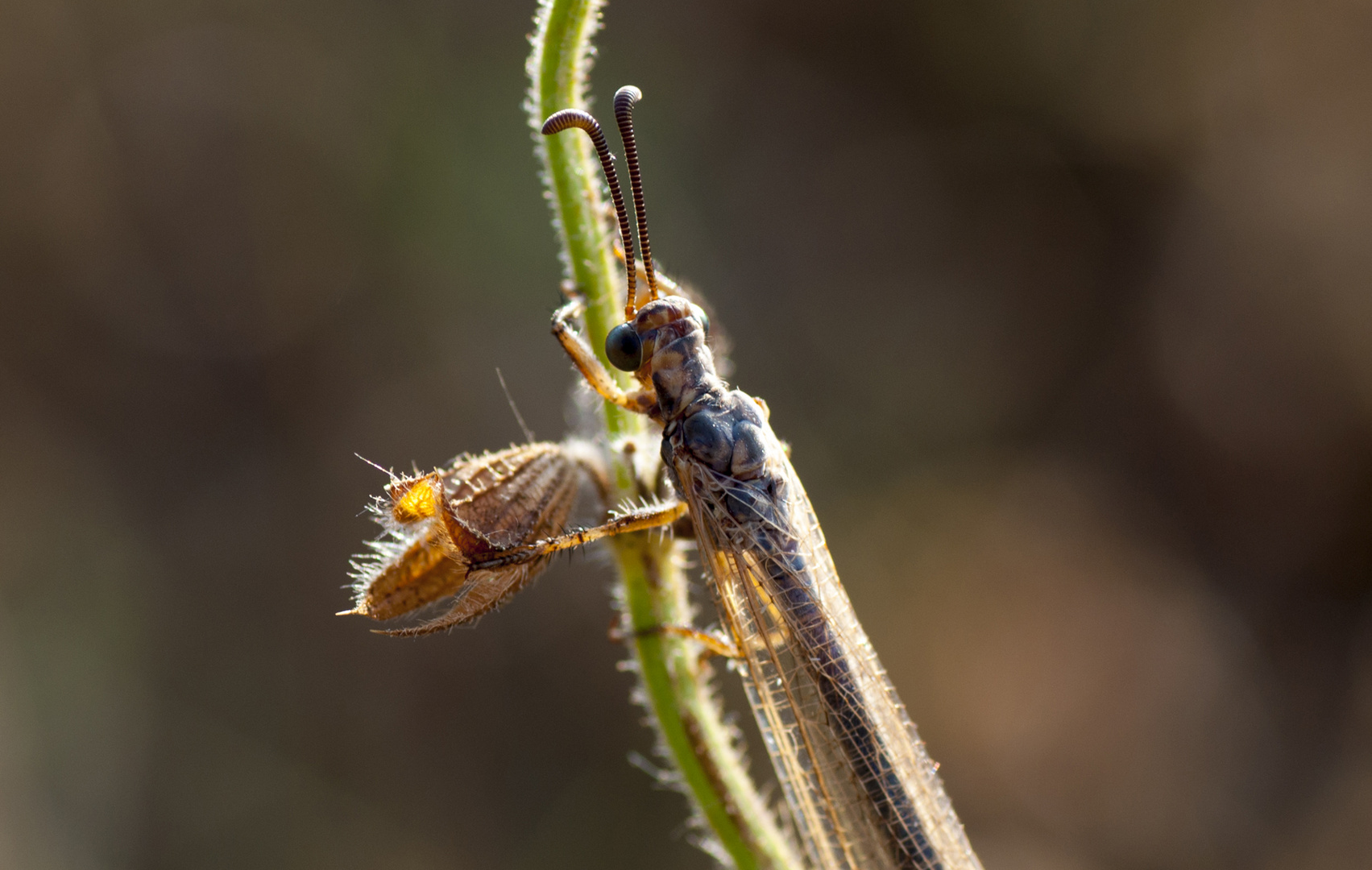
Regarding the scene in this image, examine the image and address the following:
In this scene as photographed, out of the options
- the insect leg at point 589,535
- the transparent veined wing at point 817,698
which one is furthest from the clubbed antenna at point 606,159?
the insect leg at point 589,535

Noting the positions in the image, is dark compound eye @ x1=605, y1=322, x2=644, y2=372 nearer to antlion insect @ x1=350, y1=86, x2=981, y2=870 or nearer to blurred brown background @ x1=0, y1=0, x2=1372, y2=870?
antlion insect @ x1=350, y1=86, x2=981, y2=870

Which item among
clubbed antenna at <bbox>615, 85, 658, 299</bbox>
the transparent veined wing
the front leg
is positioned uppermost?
clubbed antenna at <bbox>615, 85, 658, 299</bbox>

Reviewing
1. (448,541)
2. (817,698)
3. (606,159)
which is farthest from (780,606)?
(606,159)

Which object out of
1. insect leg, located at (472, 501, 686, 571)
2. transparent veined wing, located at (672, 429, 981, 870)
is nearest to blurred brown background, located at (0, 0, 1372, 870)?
transparent veined wing, located at (672, 429, 981, 870)

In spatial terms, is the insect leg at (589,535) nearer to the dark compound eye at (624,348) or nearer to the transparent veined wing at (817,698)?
the transparent veined wing at (817,698)

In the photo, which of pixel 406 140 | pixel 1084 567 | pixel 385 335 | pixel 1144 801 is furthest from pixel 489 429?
pixel 1144 801

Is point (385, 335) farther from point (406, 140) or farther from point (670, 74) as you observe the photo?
point (670, 74)

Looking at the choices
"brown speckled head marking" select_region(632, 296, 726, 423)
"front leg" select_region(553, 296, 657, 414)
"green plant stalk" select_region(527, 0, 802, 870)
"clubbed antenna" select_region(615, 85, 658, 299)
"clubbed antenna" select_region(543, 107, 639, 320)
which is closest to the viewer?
"clubbed antenna" select_region(543, 107, 639, 320)
